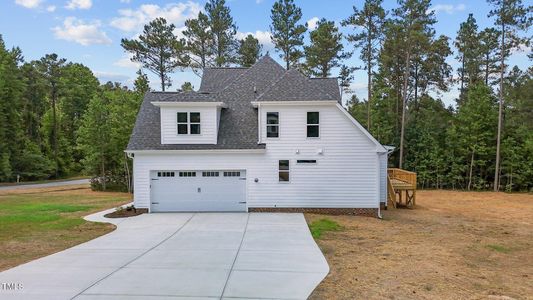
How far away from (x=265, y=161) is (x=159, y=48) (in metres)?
24.2

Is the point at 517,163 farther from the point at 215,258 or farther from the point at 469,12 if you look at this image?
the point at 215,258

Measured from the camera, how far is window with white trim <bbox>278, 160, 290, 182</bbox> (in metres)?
17.2

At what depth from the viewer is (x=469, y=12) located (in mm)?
36125

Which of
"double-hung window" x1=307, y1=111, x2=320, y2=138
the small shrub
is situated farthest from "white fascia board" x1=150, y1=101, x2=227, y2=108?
the small shrub

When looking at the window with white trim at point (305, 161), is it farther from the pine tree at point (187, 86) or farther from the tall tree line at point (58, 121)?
the pine tree at point (187, 86)

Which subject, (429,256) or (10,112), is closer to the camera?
(429,256)

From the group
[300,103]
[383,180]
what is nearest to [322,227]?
[300,103]

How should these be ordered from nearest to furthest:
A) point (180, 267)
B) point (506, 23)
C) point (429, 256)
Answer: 1. point (180, 267)
2. point (429, 256)
3. point (506, 23)

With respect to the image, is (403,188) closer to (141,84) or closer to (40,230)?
(40,230)

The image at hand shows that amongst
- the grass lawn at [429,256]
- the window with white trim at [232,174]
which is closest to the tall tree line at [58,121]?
the window with white trim at [232,174]

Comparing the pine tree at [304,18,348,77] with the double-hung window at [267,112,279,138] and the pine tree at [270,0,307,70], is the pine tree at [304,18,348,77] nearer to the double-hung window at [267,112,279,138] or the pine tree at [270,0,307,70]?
the pine tree at [270,0,307,70]

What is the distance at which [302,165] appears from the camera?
1720 cm

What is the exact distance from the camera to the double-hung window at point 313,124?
1717 centimetres

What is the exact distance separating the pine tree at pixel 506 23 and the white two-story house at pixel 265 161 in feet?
62.0
